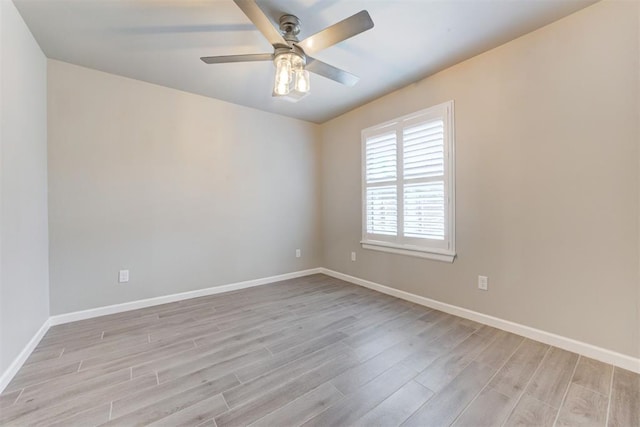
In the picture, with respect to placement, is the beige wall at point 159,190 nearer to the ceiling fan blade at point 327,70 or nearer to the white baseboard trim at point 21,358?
the white baseboard trim at point 21,358

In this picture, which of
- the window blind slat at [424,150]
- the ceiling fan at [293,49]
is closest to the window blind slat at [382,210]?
the window blind slat at [424,150]

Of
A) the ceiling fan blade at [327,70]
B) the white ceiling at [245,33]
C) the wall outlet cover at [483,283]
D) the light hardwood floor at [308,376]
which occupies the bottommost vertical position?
the light hardwood floor at [308,376]

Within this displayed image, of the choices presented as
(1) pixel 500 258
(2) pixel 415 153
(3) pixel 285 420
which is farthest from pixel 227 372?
(2) pixel 415 153

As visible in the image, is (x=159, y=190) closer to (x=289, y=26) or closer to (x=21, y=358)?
(x=21, y=358)

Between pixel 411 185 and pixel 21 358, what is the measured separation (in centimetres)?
358

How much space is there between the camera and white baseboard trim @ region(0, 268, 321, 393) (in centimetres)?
174

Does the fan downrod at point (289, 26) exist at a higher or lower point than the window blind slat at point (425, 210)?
higher

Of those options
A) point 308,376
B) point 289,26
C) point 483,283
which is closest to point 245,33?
point 289,26

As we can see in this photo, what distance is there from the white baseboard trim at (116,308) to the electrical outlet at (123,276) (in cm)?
25

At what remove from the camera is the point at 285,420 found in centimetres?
135

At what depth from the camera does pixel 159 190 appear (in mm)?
3002

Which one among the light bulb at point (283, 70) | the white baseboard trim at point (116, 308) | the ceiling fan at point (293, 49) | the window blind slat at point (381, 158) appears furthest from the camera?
the window blind slat at point (381, 158)

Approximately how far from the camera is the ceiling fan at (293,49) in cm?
158

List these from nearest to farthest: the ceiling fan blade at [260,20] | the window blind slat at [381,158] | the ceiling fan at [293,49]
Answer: the ceiling fan blade at [260,20], the ceiling fan at [293,49], the window blind slat at [381,158]
